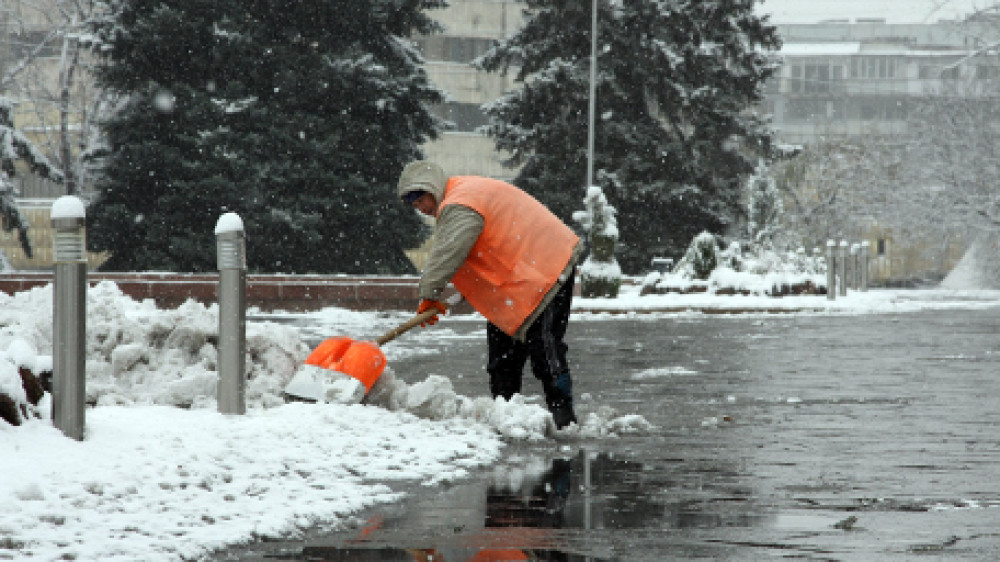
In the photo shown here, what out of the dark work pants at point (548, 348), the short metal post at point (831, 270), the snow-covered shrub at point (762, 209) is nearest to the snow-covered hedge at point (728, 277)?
the short metal post at point (831, 270)

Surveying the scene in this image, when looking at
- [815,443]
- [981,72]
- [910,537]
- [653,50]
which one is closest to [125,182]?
[653,50]

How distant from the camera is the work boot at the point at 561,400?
7527 millimetres

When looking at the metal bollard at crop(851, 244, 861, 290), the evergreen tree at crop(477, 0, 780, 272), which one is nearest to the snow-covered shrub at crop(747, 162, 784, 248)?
the evergreen tree at crop(477, 0, 780, 272)

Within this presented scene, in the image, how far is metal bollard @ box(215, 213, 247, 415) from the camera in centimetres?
657

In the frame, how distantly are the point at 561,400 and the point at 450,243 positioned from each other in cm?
103

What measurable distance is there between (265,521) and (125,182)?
90.8 ft

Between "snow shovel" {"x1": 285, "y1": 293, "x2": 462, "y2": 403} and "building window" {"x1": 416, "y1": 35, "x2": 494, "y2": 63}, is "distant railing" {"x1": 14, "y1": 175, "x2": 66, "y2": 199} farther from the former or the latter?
"snow shovel" {"x1": 285, "y1": 293, "x2": 462, "y2": 403}

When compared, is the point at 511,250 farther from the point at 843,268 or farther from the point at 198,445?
the point at 843,268

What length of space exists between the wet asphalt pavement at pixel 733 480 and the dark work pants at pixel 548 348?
393mm

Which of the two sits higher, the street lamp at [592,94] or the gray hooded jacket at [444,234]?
the street lamp at [592,94]

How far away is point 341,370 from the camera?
741 cm

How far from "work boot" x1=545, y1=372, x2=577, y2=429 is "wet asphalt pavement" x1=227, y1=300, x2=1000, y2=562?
1.12ft

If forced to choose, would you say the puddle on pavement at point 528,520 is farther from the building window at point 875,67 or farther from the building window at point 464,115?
the building window at point 875,67

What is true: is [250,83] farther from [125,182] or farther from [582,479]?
[582,479]
